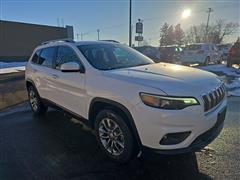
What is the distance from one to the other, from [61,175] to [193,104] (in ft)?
6.41

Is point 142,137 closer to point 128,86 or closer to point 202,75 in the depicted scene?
point 128,86

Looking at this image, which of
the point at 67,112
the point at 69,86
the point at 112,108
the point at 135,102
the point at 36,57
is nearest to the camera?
the point at 135,102

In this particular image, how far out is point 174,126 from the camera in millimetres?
2881

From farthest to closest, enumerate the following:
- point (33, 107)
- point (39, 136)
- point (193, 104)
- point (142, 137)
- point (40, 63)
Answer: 1. point (33, 107)
2. point (40, 63)
3. point (39, 136)
4. point (142, 137)
5. point (193, 104)

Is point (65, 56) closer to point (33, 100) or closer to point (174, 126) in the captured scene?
point (33, 100)

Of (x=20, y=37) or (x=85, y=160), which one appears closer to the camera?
(x=85, y=160)

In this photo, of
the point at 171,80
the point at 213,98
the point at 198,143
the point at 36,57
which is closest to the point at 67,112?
the point at 36,57

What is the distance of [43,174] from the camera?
325 centimetres

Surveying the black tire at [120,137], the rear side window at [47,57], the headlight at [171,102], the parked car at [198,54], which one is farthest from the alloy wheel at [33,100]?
the parked car at [198,54]

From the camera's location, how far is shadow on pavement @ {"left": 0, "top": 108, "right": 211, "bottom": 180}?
10.5ft

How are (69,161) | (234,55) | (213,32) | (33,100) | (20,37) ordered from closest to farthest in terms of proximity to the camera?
(69,161) < (33,100) < (234,55) < (20,37) < (213,32)

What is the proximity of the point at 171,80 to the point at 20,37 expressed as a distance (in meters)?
31.1

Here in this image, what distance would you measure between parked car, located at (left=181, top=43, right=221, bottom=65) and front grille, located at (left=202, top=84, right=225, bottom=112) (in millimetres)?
15759

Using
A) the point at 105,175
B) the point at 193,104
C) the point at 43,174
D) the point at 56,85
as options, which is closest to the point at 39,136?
the point at 56,85
